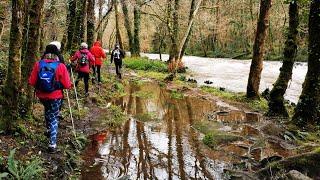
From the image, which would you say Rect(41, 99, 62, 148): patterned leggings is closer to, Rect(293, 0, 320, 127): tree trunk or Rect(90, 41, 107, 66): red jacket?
Rect(293, 0, 320, 127): tree trunk

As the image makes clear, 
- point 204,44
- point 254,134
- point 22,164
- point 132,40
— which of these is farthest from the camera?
point 204,44

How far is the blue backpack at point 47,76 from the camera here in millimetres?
7629

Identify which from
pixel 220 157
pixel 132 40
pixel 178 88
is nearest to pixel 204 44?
pixel 132 40

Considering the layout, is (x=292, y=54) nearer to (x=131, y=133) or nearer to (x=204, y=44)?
(x=131, y=133)

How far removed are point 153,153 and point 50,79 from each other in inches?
113

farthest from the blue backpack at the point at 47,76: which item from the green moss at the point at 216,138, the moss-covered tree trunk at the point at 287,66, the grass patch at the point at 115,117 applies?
the moss-covered tree trunk at the point at 287,66

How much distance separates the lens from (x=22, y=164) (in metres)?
6.66

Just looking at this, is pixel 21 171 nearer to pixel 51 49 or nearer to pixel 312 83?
pixel 51 49

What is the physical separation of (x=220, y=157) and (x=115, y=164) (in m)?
2.52

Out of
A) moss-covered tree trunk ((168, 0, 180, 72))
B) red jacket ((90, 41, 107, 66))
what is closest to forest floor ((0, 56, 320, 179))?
red jacket ((90, 41, 107, 66))

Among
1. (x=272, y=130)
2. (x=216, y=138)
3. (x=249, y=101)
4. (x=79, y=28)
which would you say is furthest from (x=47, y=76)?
(x=249, y=101)

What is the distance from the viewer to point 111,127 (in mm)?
11250

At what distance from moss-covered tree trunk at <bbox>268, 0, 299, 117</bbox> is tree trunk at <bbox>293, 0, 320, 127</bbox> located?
175 centimetres

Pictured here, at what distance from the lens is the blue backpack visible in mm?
7629
